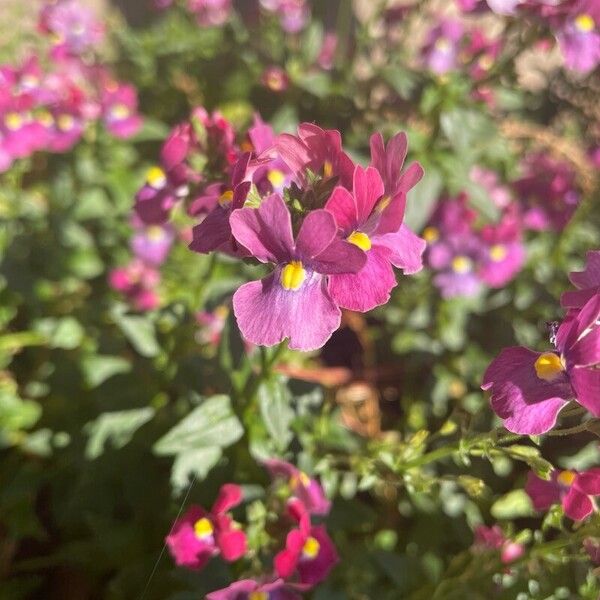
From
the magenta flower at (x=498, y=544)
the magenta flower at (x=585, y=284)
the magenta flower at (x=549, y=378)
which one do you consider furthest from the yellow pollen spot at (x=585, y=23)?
the magenta flower at (x=498, y=544)

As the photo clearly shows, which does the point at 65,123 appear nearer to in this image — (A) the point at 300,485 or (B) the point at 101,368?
(B) the point at 101,368

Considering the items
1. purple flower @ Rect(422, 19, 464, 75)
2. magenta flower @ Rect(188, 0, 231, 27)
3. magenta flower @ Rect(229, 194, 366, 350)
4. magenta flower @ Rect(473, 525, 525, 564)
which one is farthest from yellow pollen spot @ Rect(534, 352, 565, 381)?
magenta flower @ Rect(188, 0, 231, 27)

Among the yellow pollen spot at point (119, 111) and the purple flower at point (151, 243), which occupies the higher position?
the yellow pollen spot at point (119, 111)

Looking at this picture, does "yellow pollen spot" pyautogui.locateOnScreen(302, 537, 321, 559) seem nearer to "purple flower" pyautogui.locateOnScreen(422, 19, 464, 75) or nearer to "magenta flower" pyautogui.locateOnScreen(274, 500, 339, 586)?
"magenta flower" pyautogui.locateOnScreen(274, 500, 339, 586)

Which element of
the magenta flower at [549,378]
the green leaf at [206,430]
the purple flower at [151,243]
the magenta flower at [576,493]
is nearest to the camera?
the magenta flower at [549,378]

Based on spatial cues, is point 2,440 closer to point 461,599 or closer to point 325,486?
point 325,486

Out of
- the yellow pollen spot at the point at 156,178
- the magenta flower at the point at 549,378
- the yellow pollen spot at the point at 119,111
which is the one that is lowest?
the yellow pollen spot at the point at 119,111

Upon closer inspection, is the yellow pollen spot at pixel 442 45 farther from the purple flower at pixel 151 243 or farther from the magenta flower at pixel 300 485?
the magenta flower at pixel 300 485

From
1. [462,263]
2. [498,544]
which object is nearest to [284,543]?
[498,544]

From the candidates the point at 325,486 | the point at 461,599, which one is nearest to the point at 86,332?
the point at 325,486
